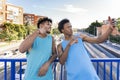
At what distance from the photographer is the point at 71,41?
2967mm

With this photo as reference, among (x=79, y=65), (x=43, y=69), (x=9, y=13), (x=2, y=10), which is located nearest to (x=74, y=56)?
(x=79, y=65)

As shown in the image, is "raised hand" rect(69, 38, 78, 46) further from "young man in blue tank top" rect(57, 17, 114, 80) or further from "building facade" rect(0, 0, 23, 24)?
"building facade" rect(0, 0, 23, 24)

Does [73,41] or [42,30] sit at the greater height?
[42,30]

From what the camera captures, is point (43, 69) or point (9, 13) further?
point (9, 13)

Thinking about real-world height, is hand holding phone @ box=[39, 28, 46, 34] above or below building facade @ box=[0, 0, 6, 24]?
below

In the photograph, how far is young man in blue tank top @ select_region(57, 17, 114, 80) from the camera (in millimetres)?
2861

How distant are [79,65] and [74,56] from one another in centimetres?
11

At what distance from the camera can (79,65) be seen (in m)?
2.88

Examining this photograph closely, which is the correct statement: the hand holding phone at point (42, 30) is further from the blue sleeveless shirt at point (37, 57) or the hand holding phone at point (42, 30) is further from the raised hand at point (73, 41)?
the raised hand at point (73, 41)

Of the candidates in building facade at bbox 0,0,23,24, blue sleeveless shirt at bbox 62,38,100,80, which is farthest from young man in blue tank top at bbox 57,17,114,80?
building facade at bbox 0,0,23,24

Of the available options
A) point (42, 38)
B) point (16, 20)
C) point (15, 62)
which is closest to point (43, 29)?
point (42, 38)

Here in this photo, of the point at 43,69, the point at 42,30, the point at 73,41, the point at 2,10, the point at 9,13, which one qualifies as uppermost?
the point at 2,10

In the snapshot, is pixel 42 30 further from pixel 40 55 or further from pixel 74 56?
pixel 74 56

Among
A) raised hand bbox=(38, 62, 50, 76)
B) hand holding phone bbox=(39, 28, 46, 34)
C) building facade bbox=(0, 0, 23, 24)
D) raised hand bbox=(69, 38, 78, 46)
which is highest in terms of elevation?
building facade bbox=(0, 0, 23, 24)
